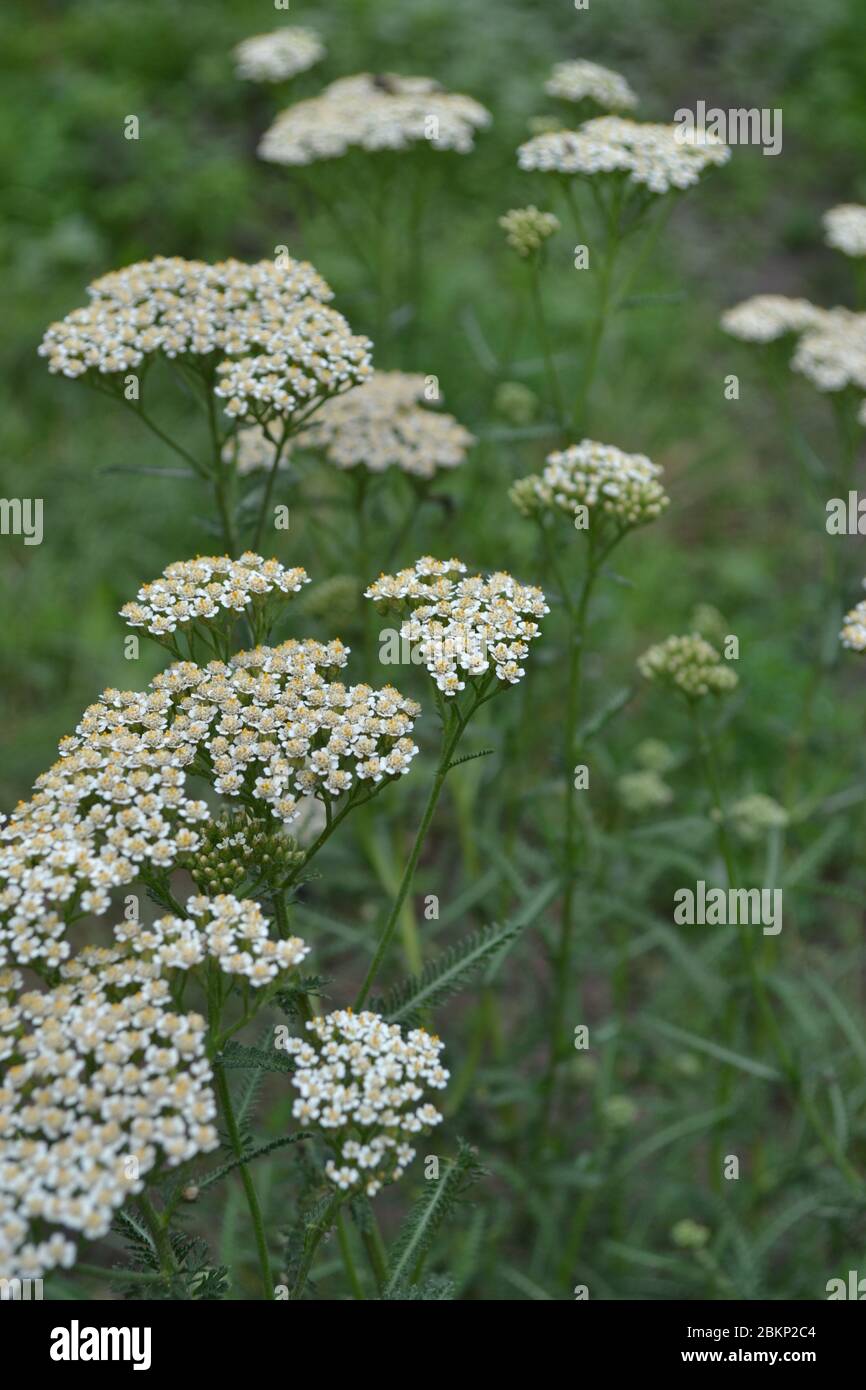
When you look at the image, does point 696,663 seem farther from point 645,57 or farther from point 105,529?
point 645,57

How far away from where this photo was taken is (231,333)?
9.59 feet

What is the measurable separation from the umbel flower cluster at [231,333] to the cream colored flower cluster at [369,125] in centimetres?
104

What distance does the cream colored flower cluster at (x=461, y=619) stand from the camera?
7.80 ft

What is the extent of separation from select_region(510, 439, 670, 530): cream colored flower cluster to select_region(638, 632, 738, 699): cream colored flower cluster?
17.5 inches

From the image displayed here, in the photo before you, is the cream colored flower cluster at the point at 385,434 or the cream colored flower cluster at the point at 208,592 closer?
the cream colored flower cluster at the point at 208,592

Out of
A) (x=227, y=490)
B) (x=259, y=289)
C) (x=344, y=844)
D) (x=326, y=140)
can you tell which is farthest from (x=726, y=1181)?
(x=326, y=140)

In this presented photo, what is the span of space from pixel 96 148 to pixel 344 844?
21.0 feet

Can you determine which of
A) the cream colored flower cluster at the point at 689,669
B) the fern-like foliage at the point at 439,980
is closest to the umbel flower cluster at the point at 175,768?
the fern-like foliage at the point at 439,980

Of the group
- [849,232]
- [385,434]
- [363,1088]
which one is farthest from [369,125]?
[363,1088]

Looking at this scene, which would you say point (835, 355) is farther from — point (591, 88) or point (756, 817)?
point (756, 817)

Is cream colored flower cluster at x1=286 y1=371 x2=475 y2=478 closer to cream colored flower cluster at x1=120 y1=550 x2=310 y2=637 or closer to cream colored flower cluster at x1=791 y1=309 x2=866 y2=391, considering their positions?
cream colored flower cluster at x1=120 y1=550 x2=310 y2=637

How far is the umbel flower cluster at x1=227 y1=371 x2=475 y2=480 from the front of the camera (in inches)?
139

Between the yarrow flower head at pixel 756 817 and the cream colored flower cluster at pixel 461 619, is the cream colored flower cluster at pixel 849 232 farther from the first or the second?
the cream colored flower cluster at pixel 461 619

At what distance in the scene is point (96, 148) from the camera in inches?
333
